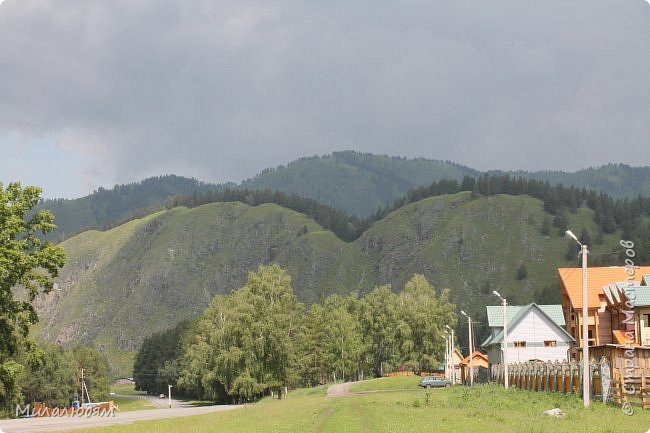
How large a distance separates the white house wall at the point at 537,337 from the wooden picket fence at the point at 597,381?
38.6 m

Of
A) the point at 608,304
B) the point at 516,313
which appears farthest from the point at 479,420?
the point at 516,313

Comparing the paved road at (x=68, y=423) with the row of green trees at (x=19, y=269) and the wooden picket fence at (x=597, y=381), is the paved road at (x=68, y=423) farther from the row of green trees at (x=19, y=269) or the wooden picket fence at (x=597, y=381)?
the wooden picket fence at (x=597, y=381)

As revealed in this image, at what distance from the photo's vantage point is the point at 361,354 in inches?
5714

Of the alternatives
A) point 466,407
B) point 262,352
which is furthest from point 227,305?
point 466,407

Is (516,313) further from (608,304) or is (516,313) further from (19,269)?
(19,269)

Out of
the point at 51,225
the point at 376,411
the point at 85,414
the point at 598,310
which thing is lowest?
the point at 85,414

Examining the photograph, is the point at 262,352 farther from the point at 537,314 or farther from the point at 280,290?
the point at 537,314

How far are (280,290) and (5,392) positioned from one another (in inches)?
A: 2297

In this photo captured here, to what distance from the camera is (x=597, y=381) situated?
41531mm

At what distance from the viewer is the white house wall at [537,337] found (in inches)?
3839

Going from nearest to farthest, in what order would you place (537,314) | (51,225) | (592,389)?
(592,389) → (51,225) → (537,314)

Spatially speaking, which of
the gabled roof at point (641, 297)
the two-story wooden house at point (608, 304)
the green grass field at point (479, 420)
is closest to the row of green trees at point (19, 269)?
the green grass field at point (479, 420)

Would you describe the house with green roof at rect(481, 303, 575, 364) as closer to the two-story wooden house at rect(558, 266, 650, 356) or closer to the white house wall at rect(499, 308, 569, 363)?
the white house wall at rect(499, 308, 569, 363)

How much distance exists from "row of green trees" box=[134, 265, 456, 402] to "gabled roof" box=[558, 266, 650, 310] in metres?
36.4
